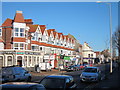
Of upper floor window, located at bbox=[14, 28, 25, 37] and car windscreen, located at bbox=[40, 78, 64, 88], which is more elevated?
upper floor window, located at bbox=[14, 28, 25, 37]

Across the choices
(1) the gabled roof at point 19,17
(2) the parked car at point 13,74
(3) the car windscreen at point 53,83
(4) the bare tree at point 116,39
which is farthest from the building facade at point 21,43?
(3) the car windscreen at point 53,83

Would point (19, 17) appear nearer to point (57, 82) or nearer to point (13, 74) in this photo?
point (13, 74)

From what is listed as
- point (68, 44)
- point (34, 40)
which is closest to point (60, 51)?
point (68, 44)

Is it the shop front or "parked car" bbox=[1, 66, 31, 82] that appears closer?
"parked car" bbox=[1, 66, 31, 82]

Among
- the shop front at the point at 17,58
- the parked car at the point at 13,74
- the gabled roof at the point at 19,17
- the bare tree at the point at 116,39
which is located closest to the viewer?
the parked car at the point at 13,74

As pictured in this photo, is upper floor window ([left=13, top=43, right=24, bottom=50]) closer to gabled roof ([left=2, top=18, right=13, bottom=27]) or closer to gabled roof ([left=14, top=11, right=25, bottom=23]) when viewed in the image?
gabled roof ([left=14, top=11, right=25, bottom=23])

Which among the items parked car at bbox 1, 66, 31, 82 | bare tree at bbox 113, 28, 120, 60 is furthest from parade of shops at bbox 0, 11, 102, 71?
parked car at bbox 1, 66, 31, 82

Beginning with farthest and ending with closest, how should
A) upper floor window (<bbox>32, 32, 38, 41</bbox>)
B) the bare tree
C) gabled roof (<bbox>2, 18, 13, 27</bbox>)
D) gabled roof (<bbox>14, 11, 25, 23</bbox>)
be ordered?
the bare tree < upper floor window (<bbox>32, 32, 38, 41</bbox>) < gabled roof (<bbox>2, 18, 13, 27</bbox>) < gabled roof (<bbox>14, 11, 25, 23</bbox>)

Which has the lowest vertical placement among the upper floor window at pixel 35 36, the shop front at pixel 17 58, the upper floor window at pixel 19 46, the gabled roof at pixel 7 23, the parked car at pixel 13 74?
the parked car at pixel 13 74

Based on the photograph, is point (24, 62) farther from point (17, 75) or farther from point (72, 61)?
point (72, 61)

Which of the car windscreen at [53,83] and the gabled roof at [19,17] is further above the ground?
the gabled roof at [19,17]

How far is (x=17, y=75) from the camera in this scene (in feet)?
54.4

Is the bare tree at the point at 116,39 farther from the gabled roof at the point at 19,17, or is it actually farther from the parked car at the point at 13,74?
the parked car at the point at 13,74

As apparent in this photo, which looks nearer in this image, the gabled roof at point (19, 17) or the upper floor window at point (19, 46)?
the upper floor window at point (19, 46)
